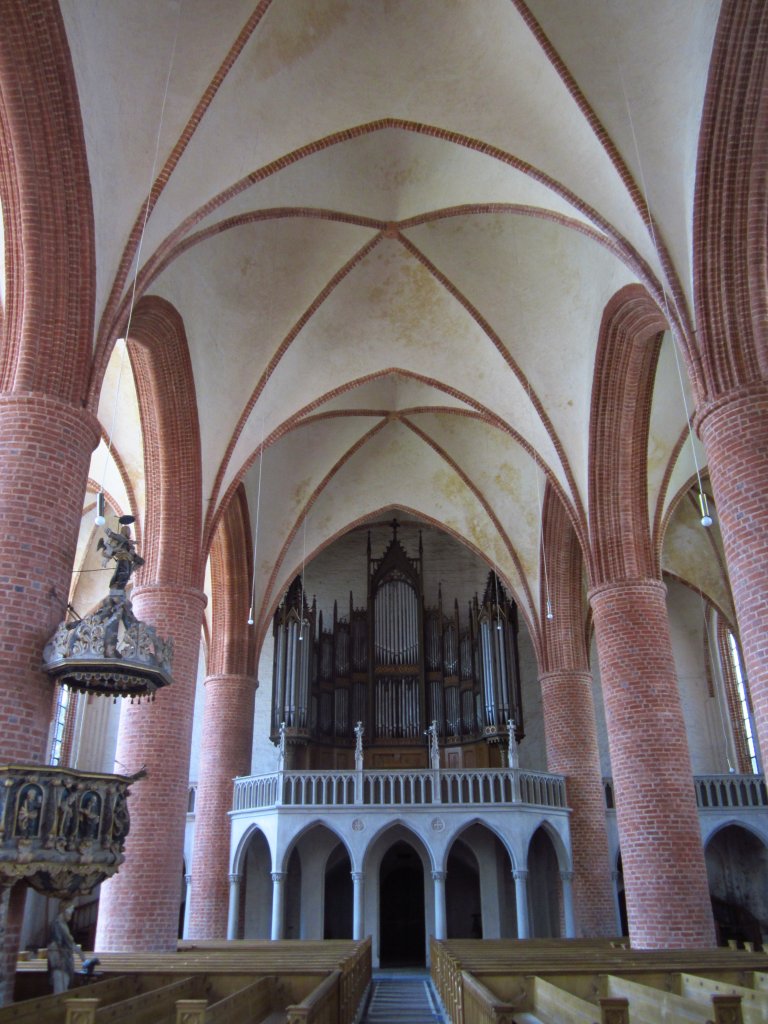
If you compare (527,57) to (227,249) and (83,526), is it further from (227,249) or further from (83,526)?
(83,526)

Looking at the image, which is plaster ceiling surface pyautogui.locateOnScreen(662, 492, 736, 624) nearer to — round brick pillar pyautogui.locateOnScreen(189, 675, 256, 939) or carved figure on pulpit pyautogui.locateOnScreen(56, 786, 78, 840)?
round brick pillar pyautogui.locateOnScreen(189, 675, 256, 939)

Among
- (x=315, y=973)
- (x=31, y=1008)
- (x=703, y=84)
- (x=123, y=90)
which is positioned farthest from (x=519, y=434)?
(x=31, y=1008)

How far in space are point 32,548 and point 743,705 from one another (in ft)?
63.9

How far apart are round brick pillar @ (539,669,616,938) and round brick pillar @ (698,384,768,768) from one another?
9.78 meters

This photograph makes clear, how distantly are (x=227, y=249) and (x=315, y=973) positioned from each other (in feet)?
33.6

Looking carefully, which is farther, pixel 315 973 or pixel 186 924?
pixel 186 924

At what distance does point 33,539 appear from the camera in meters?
8.13

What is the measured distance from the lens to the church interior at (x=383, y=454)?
8.68 m

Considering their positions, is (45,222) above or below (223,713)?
above

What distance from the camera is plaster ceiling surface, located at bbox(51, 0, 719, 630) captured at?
9727mm

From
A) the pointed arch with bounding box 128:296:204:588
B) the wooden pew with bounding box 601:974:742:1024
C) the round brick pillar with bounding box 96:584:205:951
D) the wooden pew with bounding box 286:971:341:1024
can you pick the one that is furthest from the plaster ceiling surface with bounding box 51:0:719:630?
the wooden pew with bounding box 601:974:742:1024

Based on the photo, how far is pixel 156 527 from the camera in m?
13.7

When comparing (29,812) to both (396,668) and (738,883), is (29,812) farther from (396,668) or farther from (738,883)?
(738,883)

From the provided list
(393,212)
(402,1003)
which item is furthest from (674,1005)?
(393,212)
